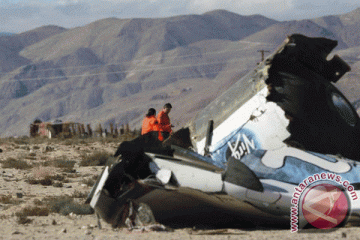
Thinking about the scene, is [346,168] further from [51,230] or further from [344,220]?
[51,230]

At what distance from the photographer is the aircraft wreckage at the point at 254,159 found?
6.37 m

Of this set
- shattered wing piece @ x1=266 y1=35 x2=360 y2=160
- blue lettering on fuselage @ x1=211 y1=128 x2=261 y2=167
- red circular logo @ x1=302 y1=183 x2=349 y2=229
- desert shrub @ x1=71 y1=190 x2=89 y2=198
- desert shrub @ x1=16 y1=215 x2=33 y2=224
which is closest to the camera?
red circular logo @ x1=302 y1=183 x2=349 y2=229

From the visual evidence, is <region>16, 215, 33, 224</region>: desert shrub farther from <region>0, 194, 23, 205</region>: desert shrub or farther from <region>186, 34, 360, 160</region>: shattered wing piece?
<region>186, 34, 360, 160</region>: shattered wing piece

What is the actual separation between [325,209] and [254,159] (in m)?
1.00

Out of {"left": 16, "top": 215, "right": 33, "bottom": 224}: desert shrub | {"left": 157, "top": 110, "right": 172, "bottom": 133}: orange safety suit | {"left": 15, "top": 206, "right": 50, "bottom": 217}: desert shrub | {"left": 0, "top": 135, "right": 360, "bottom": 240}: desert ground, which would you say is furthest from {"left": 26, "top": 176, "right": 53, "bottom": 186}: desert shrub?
{"left": 16, "top": 215, "right": 33, "bottom": 224}: desert shrub

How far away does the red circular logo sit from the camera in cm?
649

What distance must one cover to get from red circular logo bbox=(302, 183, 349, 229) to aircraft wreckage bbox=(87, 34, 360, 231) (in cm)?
2

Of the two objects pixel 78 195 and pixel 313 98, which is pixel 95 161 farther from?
pixel 313 98

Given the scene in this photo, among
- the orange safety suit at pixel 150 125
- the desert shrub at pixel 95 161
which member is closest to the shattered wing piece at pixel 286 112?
the orange safety suit at pixel 150 125

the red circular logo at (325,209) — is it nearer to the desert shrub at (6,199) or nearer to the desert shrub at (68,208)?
the desert shrub at (68,208)

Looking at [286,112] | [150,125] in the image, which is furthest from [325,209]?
[150,125]

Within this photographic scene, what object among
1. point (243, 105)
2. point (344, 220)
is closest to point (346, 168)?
point (344, 220)

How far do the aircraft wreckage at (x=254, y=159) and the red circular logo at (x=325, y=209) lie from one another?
16mm

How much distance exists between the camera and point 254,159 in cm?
695
